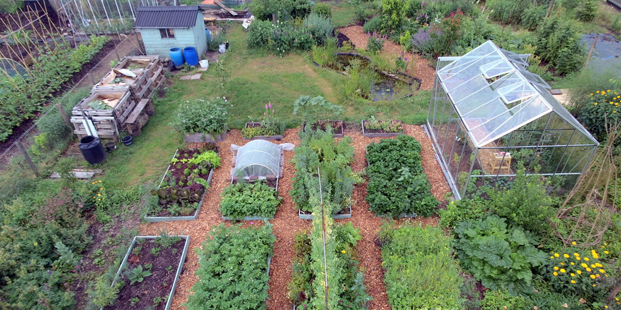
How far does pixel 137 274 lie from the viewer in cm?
659

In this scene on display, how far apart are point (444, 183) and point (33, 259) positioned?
9054 millimetres

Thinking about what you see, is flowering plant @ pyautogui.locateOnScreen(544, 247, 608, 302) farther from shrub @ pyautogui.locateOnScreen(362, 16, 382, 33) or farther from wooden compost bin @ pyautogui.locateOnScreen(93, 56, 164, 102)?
shrub @ pyautogui.locateOnScreen(362, 16, 382, 33)

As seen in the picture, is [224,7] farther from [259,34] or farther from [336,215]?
[336,215]

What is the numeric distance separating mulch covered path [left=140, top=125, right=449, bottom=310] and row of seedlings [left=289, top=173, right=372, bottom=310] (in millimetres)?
328

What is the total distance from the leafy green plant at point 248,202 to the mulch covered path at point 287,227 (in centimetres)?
25

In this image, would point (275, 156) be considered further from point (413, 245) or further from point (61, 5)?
point (61, 5)

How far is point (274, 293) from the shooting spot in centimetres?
641

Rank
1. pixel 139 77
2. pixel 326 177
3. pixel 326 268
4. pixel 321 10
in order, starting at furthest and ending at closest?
1. pixel 321 10
2. pixel 139 77
3. pixel 326 177
4. pixel 326 268

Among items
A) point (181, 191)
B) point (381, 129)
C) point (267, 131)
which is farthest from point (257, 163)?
point (381, 129)

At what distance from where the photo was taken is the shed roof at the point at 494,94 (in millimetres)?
6879

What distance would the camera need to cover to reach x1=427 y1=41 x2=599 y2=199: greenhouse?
696 centimetres

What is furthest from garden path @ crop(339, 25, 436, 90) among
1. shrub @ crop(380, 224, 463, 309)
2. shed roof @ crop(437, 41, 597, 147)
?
shrub @ crop(380, 224, 463, 309)

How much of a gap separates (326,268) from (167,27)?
12238 mm

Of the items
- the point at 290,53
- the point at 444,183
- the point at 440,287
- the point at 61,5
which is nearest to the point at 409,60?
the point at 290,53
